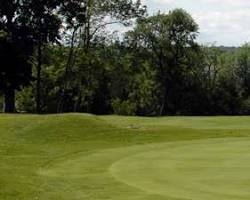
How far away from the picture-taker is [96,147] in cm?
2770

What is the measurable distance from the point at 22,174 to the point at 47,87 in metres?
64.9

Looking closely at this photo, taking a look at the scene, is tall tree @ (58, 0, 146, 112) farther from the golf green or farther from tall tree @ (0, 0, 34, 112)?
the golf green

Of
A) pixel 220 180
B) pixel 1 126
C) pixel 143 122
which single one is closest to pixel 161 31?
pixel 143 122

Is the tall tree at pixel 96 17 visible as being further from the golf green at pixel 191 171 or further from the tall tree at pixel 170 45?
the golf green at pixel 191 171

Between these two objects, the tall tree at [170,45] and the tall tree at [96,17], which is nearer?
the tall tree at [96,17]

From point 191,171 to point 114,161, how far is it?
4.12 m

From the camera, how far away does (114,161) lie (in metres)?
21.6

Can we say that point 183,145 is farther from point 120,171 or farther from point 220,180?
point 220,180

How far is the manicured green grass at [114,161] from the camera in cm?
1510

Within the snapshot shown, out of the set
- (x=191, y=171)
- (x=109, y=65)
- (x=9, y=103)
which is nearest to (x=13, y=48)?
(x=9, y=103)

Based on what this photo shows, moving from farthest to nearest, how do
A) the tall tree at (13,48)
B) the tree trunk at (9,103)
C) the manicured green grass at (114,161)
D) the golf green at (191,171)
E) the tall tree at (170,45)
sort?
the tall tree at (170,45), the tree trunk at (9,103), the tall tree at (13,48), the manicured green grass at (114,161), the golf green at (191,171)

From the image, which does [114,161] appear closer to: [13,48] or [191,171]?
[191,171]

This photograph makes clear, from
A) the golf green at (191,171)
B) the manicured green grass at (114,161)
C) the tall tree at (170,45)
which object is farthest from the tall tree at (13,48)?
the tall tree at (170,45)

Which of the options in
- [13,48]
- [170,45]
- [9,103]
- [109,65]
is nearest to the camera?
[13,48]
